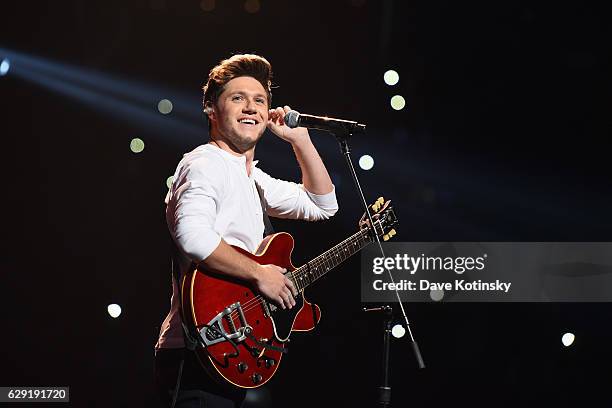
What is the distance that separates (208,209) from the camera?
231 centimetres

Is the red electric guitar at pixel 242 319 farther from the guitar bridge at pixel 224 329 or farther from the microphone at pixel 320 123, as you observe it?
the microphone at pixel 320 123

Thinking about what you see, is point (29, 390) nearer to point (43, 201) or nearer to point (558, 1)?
point (43, 201)

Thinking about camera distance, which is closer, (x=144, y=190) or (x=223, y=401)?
(x=223, y=401)

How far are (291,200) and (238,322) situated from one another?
68cm

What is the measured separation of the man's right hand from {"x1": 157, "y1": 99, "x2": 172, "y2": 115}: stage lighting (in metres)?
1.59

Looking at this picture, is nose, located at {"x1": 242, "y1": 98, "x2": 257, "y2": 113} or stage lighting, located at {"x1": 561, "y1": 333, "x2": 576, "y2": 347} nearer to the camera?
nose, located at {"x1": 242, "y1": 98, "x2": 257, "y2": 113}

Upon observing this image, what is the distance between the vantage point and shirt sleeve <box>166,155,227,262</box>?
7.35 feet

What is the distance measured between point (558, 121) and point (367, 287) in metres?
1.31

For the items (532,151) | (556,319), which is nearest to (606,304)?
(556,319)

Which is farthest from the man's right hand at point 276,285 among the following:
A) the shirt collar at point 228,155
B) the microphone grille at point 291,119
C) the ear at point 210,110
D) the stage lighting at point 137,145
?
the stage lighting at point 137,145

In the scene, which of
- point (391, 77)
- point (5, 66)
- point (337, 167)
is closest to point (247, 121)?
point (337, 167)

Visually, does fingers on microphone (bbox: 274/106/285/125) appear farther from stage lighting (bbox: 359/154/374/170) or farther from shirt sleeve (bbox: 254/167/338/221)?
stage lighting (bbox: 359/154/374/170)

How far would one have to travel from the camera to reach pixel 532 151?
396 cm

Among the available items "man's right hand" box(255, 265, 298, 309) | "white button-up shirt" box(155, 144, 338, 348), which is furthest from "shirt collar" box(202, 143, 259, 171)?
"man's right hand" box(255, 265, 298, 309)
